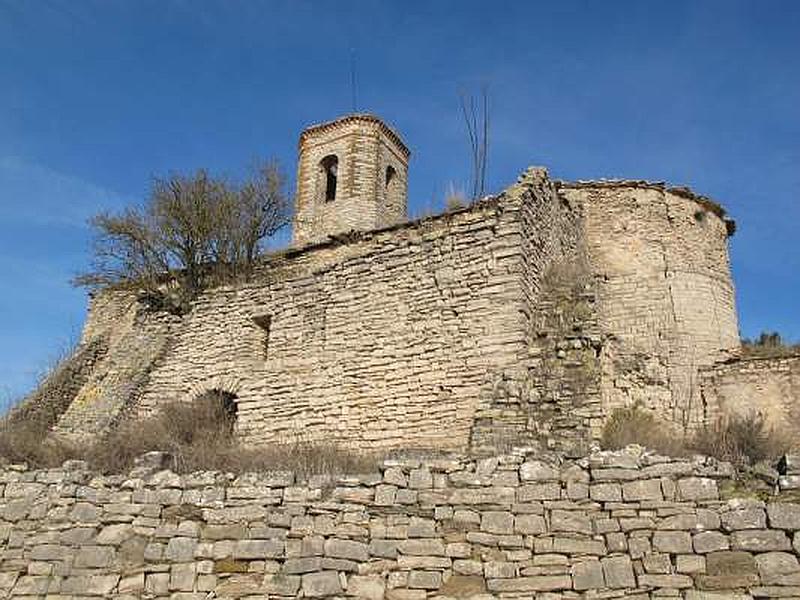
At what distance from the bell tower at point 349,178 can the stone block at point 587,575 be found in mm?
15457

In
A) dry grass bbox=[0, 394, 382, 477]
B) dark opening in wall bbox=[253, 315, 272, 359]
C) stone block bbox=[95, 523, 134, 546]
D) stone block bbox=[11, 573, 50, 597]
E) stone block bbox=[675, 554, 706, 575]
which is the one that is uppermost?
dark opening in wall bbox=[253, 315, 272, 359]

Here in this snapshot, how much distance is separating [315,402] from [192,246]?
269 inches

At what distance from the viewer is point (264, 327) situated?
13797 mm

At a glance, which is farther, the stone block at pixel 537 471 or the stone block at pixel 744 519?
the stone block at pixel 537 471

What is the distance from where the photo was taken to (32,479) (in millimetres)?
8109

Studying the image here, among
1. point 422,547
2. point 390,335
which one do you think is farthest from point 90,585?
point 390,335

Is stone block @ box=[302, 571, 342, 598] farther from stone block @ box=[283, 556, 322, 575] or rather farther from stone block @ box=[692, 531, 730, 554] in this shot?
stone block @ box=[692, 531, 730, 554]

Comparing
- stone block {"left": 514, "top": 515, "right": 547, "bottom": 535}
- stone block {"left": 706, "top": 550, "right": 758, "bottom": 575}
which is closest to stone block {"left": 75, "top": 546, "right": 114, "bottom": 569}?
stone block {"left": 514, "top": 515, "right": 547, "bottom": 535}

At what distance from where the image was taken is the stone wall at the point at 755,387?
47.1 ft

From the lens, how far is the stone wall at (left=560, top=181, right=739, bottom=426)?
14.5 metres

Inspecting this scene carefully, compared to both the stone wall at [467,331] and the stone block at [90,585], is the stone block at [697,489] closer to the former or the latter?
the stone wall at [467,331]

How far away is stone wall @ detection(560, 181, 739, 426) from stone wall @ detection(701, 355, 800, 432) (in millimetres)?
292

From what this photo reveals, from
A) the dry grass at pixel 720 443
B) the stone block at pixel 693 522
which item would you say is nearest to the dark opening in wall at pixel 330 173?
the dry grass at pixel 720 443

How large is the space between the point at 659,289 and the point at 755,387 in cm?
257
